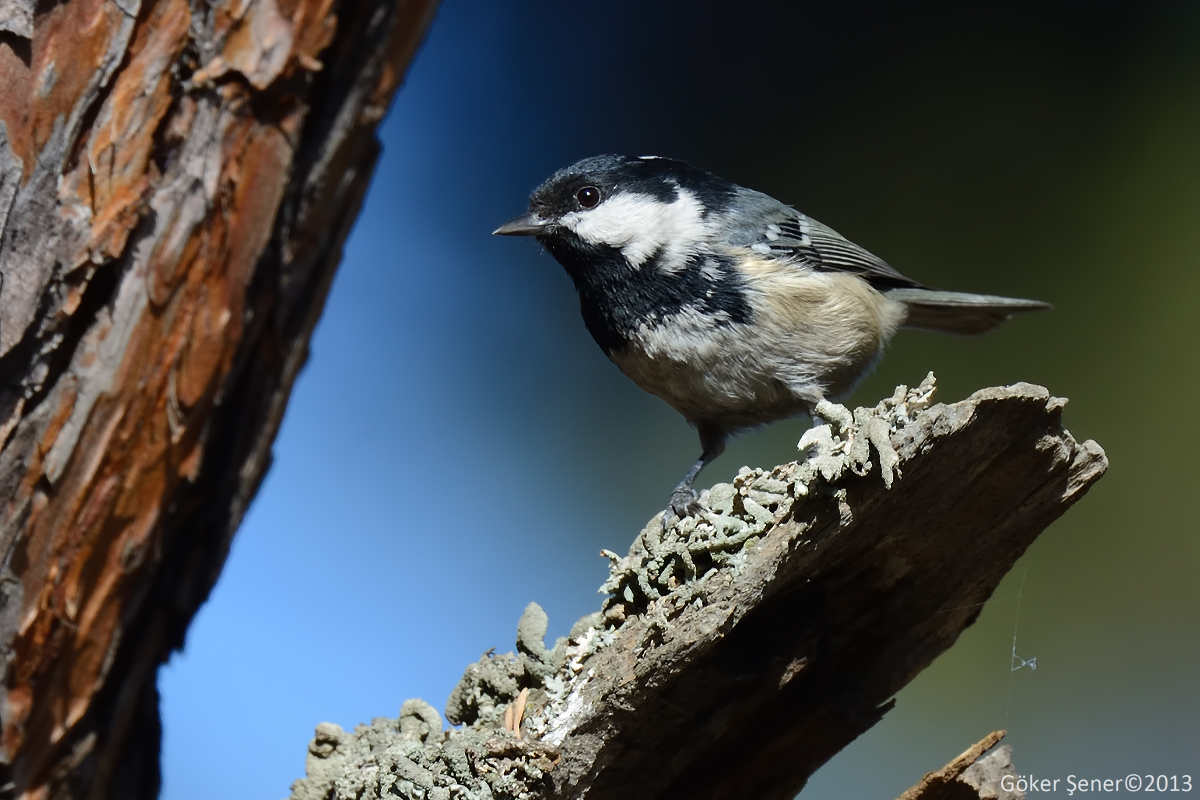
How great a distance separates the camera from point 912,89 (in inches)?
95.0

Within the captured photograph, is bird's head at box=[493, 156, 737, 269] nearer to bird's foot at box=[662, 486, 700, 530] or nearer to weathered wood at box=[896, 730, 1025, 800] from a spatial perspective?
bird's foot at box=[662, 486, 700, 530]

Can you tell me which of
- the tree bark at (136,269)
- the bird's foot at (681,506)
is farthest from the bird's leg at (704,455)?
the tree bark at (136,269)

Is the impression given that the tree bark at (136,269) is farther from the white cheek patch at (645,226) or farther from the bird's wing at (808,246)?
the bird's wing at (808,246)

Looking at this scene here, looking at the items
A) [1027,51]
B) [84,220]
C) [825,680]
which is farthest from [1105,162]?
[84,220]

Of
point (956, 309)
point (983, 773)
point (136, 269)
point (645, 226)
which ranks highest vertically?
point (645, 226)

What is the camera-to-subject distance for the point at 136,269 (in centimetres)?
75

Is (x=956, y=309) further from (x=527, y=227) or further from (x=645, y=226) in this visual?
(x=527, y=227)

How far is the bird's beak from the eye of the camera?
196 centimetres

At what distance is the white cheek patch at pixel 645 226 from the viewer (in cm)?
182

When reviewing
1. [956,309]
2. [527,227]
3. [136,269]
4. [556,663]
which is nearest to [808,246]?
[956,309]

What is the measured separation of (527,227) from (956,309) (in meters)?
1.03

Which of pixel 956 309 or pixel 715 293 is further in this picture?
pixel 956 309

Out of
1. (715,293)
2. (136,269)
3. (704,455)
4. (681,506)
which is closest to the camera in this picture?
(136,269)

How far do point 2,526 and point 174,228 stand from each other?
30cm
